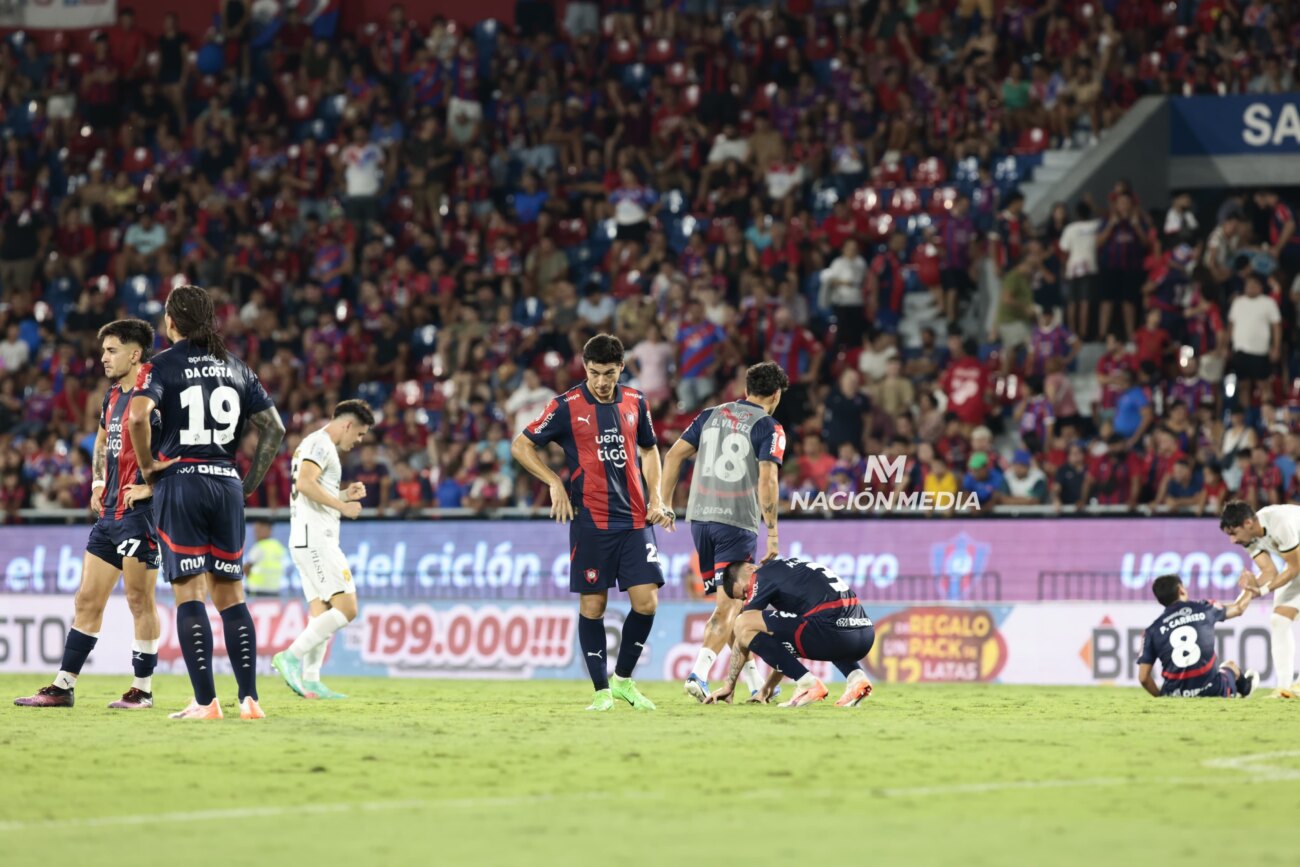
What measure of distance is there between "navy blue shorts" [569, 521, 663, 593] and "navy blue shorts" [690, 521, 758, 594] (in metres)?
1.13

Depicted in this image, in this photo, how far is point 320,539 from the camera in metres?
16.0

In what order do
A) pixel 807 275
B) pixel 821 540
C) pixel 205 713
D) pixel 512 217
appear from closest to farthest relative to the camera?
pixel 205 713
pixel 821 540
pixel 807 275
pixel 512 217

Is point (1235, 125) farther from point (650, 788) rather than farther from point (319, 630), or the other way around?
point (650, 788)

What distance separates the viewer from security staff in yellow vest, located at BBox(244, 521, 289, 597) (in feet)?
77.5

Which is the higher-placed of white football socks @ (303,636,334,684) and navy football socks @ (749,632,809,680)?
navy football socks @ (749,632,809,680)

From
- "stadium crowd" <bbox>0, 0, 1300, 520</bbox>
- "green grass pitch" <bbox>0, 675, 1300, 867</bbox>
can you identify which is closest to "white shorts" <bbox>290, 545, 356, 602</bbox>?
"green grass pitch" <bbox>0, 675, 1300, 867</bbox>

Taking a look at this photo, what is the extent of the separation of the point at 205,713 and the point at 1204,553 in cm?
1127

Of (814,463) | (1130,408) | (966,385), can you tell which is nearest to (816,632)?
(814,463)

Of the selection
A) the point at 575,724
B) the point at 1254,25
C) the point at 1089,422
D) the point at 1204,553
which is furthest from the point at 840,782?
the point at 1254,25

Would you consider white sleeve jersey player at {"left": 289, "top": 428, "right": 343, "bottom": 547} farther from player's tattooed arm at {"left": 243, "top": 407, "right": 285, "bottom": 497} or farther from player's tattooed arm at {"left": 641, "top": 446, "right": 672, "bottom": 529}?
player's tattooed arm at {"left": 243, "top": 407, "right": 285, "bottom": 497}

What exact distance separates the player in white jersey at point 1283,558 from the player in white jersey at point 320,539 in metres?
7.04

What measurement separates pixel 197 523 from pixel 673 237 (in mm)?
17423

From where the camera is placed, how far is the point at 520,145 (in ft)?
102

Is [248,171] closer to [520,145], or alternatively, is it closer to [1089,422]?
[520,145]
